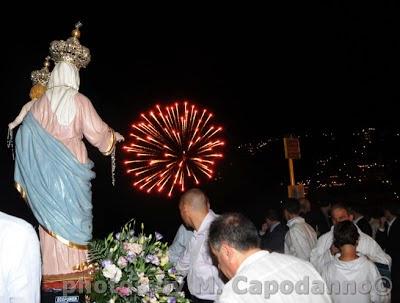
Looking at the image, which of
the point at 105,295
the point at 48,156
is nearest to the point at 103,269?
the point at 105,295

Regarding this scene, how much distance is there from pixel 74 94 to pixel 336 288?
3470 millimetres

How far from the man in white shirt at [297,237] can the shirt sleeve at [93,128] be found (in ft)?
12.4

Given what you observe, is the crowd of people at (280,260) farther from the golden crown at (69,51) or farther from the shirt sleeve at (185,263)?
the golden crown at (69,51)

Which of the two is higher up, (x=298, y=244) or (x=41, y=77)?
(x=41, y=77)

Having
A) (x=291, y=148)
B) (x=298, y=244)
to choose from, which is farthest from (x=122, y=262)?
(x=291, y=148)

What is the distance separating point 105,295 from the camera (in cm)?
431

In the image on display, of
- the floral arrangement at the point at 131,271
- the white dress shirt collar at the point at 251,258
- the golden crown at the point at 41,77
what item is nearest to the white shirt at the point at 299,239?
the floral arrangement at the point at 131,271

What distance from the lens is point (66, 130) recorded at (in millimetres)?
4996

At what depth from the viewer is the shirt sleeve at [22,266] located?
2406 mm

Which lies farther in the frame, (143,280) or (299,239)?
(299,239)

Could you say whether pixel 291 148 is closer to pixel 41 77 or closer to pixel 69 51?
pixel 41 77

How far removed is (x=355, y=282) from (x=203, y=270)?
1.69m

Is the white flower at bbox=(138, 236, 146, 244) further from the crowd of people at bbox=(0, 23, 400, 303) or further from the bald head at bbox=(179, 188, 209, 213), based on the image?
the bald head at bbox=(179, 188, 209, 213)

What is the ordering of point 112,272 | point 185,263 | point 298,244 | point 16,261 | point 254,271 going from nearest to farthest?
1. point 16,261
2. point 254,271
3. point 112,272
4. point 185,263
5. point 298,244
